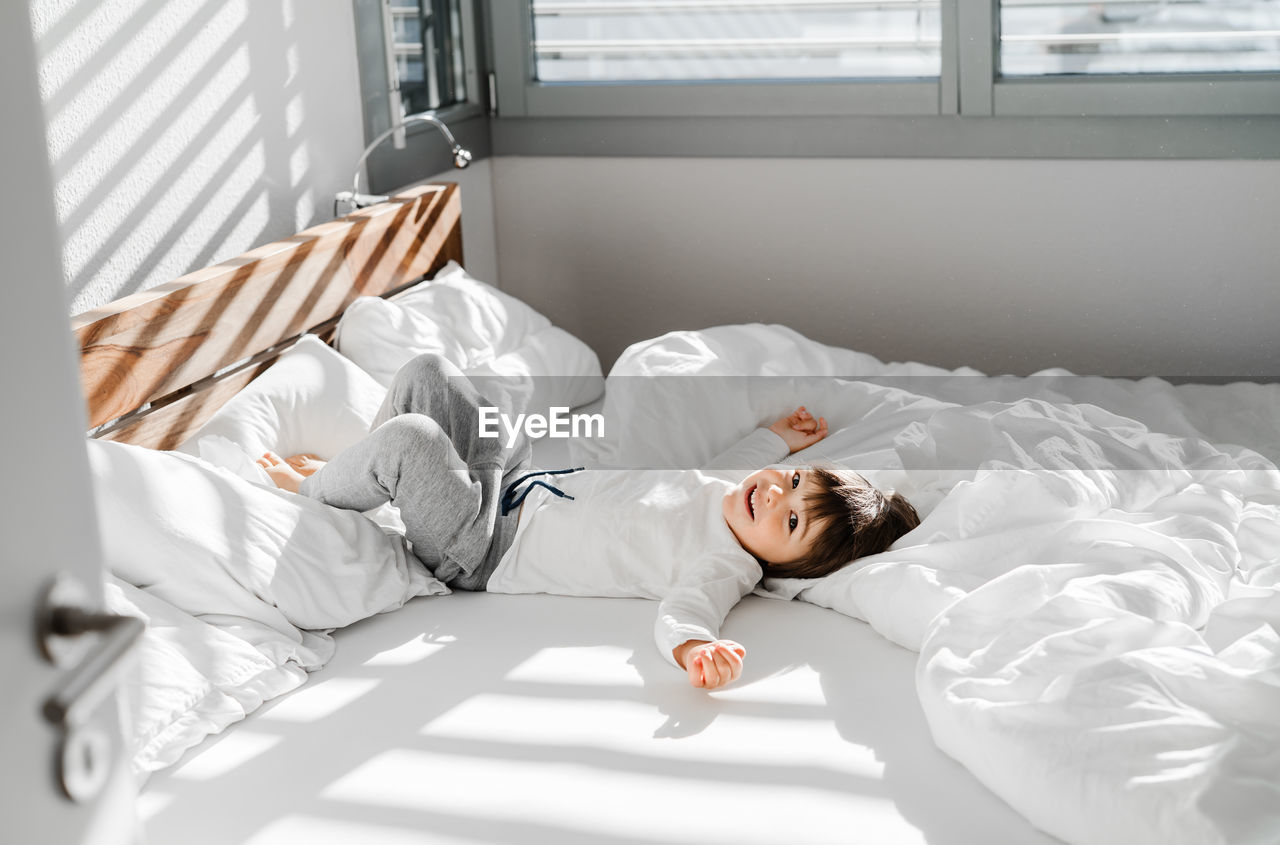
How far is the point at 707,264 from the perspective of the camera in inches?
121

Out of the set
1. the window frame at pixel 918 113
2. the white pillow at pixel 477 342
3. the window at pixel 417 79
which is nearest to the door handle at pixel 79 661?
the white pillow at pixel 477 342

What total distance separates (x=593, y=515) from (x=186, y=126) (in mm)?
975

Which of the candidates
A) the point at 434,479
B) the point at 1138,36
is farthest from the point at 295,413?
the point at 1138,36

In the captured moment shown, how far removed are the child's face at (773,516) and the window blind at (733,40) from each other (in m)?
1.44

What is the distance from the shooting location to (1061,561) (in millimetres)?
1566

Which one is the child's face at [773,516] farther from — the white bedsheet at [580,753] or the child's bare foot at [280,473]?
the child's bare foot at [280,473]

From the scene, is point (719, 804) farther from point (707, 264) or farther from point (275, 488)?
point (707, 264)

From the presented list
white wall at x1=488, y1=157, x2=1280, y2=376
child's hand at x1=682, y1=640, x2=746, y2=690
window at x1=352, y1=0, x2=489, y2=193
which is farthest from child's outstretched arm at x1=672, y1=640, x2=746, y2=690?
white wall at x1=488, y1=157, x2=1280, y2=376

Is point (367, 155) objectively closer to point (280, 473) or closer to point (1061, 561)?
point (280, 473)

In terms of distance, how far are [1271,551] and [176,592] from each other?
4.78 ft

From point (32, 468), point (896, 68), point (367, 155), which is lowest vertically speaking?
point (32, 468)

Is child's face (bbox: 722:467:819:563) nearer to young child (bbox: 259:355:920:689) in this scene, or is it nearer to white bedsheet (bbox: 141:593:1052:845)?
young child (bbox: 259:355:920:689)

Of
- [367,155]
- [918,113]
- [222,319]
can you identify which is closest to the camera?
[222,319]

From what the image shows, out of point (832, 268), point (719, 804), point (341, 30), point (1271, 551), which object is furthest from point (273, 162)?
point (1271, 551)
